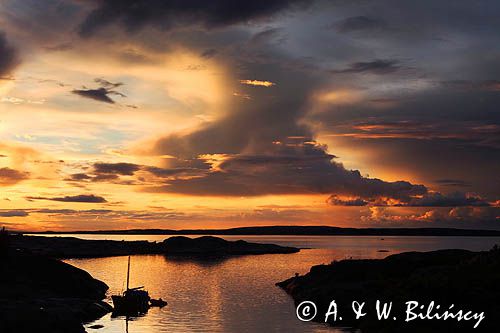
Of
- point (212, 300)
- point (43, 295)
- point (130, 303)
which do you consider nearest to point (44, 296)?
point (43, 295)

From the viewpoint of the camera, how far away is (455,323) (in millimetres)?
48625

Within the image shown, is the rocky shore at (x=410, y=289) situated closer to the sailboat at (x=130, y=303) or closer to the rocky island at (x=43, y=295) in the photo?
the sailboat at (x=130, y=303)

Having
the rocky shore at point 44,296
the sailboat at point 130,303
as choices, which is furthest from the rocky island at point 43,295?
the sailboat at point 130,303

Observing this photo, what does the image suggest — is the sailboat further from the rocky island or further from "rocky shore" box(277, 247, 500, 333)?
"rocky shore" box(277, 247, 500, 333)

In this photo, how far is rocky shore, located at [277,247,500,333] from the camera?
4978cm

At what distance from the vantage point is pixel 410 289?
196 ft

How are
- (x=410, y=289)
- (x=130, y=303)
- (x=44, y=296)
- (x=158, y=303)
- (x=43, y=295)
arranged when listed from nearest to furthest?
(x=410, y=289)
(x=44, y=296)
(x=43, y=295)
(x=130, y=303)
(x=158, y=303)

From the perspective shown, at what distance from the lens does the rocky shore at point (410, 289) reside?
1960 inches

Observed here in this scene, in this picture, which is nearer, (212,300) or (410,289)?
(410,289)

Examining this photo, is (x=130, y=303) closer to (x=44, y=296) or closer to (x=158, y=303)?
(x=158, y=303)

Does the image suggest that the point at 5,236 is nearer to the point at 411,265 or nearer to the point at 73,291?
the point at 73,291

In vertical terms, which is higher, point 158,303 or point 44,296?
point 44,296

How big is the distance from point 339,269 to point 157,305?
30947mm

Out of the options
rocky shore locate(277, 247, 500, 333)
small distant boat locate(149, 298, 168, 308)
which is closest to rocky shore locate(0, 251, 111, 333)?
small distant boat locate(149, 298, 168, 308)
